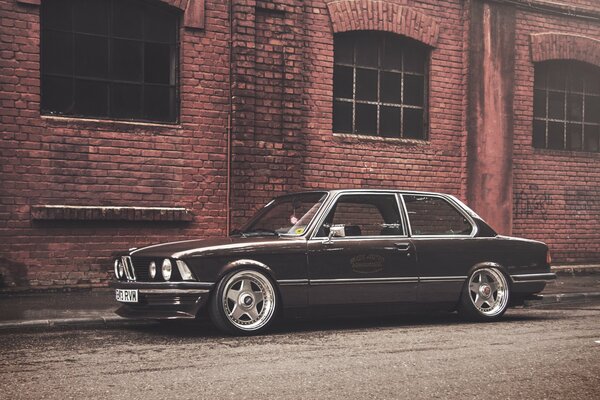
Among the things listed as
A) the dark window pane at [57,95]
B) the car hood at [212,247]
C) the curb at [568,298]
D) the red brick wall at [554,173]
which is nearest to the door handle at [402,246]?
the car hood at [212,247]

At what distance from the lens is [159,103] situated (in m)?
11.6

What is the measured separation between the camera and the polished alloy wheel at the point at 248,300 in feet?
24.4

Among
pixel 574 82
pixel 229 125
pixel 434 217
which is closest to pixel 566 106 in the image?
pixel 574 82

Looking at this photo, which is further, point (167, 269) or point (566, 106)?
point (566, 106)

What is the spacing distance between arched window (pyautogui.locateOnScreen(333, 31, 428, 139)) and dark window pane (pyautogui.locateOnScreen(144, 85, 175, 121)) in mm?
2648

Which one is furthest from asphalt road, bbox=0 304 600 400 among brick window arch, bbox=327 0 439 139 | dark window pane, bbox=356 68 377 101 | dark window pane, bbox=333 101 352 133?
dark window pane, bbox=356 68 377 101

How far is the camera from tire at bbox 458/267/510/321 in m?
8.56

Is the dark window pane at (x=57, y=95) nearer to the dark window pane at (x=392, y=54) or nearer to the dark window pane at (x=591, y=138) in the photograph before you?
the dark window pane at (x=392, y=54)

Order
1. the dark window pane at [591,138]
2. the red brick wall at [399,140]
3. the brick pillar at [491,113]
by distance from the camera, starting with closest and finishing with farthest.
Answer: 1. the red brick wall at [399,140]
2. the brick pillar at [491,113]
3. the dark window pane at [591,138]

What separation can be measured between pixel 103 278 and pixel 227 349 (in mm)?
4782

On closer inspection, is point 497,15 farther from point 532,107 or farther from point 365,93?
point 365,93

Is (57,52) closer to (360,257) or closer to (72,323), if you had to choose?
(72,323)

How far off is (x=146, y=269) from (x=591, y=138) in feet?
34.0

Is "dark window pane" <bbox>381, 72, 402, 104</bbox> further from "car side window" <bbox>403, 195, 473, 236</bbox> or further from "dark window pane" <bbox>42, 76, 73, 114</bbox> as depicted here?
"dark window pane" <bbox>42, 76, 73, 114</bbox>
